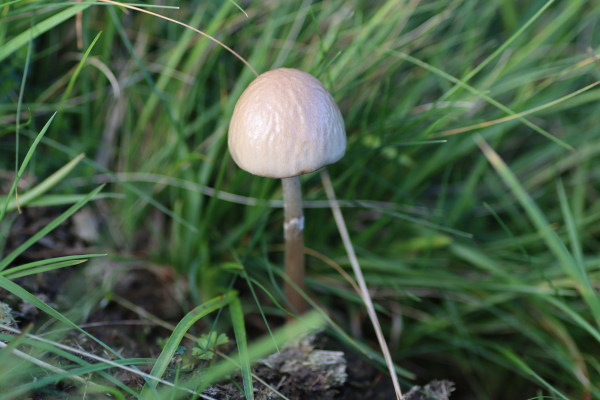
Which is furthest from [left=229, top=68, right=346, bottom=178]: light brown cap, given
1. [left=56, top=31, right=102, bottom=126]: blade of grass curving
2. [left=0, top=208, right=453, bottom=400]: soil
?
[left=0, top=208, right=453, bottom=400]: soil

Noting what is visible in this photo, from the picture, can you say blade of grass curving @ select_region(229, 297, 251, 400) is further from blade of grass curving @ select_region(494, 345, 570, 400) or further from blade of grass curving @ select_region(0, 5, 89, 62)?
blade of grass curving @ select_region(0, 5, 89, 62)

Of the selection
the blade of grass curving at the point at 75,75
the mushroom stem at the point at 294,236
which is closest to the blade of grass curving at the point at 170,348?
the mushroom stem at the point at 294,236

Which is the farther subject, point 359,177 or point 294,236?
point 359,177

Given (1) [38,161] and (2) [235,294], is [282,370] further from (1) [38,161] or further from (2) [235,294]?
(1) [38,161]

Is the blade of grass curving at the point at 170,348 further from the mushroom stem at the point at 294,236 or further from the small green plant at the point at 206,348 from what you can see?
the mushroom stem at the point at 294,236

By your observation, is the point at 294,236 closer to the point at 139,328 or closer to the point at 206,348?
the point at 206,348

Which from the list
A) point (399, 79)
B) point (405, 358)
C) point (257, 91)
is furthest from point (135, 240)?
point (399, 79)

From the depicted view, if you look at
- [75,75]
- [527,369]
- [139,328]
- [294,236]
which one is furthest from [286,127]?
[527,369]
